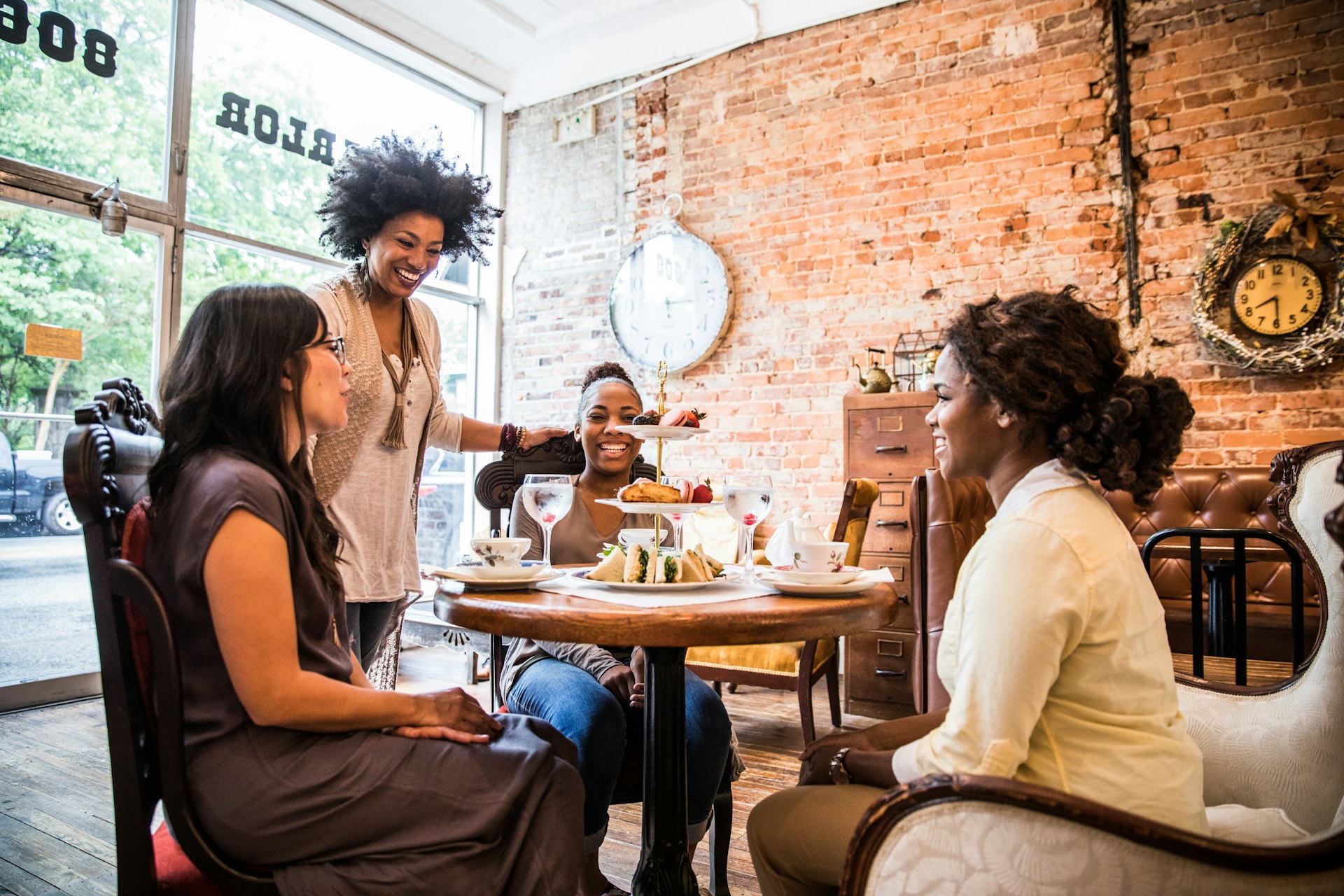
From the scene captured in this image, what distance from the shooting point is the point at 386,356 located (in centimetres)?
229

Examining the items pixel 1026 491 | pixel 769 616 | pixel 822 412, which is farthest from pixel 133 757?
pixel 822 412

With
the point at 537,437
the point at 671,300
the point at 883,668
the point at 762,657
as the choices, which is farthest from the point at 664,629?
the point at 671,300

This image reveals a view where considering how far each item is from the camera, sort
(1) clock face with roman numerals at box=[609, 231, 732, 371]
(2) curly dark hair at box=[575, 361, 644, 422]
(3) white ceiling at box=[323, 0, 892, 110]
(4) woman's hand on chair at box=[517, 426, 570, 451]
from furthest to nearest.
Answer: (1) clock face with roman numerals at box=[609, 231, 732, 371]
(3) white ceiling at box=[323, 0, 892, 110]
(4) woman's hand on chair at box=[517, 426, 570, 451]
(2) curly dark hair at box=[575, 361, 644, 422]

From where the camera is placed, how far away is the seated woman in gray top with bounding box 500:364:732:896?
1810mm

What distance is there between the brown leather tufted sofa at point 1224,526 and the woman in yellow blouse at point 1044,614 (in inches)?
106

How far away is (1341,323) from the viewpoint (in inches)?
143

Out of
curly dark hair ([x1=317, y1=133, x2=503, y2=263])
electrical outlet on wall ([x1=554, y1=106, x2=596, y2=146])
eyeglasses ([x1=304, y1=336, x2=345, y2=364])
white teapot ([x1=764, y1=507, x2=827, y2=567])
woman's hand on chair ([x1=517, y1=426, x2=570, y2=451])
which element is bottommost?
white teapot ([x1=764, y1=507, x2=827, y2=567])

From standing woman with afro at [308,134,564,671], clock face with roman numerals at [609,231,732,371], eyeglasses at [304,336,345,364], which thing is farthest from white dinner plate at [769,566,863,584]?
clock face with roman numerals at [609,231,732,371]

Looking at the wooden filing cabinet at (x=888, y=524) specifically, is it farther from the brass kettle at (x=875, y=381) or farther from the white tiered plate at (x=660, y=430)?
the white tiered plate at (x=660, y=430)

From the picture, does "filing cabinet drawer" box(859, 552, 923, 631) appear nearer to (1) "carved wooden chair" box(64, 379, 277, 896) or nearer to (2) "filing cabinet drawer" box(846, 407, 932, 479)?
(2) "filing cabinet drawer" box(846, 407, 932, 479)

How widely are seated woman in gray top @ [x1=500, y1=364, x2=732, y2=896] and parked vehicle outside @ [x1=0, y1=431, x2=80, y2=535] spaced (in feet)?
9.36

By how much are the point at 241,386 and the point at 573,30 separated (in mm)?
5194

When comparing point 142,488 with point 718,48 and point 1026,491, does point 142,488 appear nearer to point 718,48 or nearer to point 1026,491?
point 1026,491

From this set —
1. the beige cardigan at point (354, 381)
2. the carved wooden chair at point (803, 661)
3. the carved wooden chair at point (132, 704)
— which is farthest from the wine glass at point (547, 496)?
the carved wooden chair at point (803, 661)
